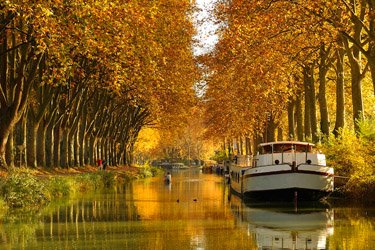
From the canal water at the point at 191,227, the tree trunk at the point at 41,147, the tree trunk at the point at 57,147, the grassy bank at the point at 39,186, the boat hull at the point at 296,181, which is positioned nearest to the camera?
the canal water at the point at 191,227

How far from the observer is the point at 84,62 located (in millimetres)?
40094

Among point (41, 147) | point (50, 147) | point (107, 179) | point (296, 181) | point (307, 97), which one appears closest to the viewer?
point (296, 181)

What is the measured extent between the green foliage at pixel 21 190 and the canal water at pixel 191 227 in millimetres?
968

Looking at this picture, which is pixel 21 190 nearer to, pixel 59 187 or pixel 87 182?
pixel 59 187

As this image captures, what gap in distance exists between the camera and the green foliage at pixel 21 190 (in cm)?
2825

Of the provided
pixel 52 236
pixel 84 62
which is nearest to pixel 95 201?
pixel 84 62

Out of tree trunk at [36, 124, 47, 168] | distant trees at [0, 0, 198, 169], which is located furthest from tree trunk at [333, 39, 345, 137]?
tree trunk at [36, 124, 47, 168]

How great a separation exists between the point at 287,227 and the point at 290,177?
405 inches

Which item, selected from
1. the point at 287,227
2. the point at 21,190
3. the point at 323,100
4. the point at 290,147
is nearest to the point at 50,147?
the point at 21,190

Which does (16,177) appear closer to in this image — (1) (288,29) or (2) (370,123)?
(1) (288,29)

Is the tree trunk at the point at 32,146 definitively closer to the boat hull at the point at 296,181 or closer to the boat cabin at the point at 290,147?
the boat cabin at the point at 290,147

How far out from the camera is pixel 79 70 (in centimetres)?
3306

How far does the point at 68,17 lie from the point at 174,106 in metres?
40.0

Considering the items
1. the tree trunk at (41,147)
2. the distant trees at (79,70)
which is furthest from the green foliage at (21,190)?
the tree trunk at (41,147)
